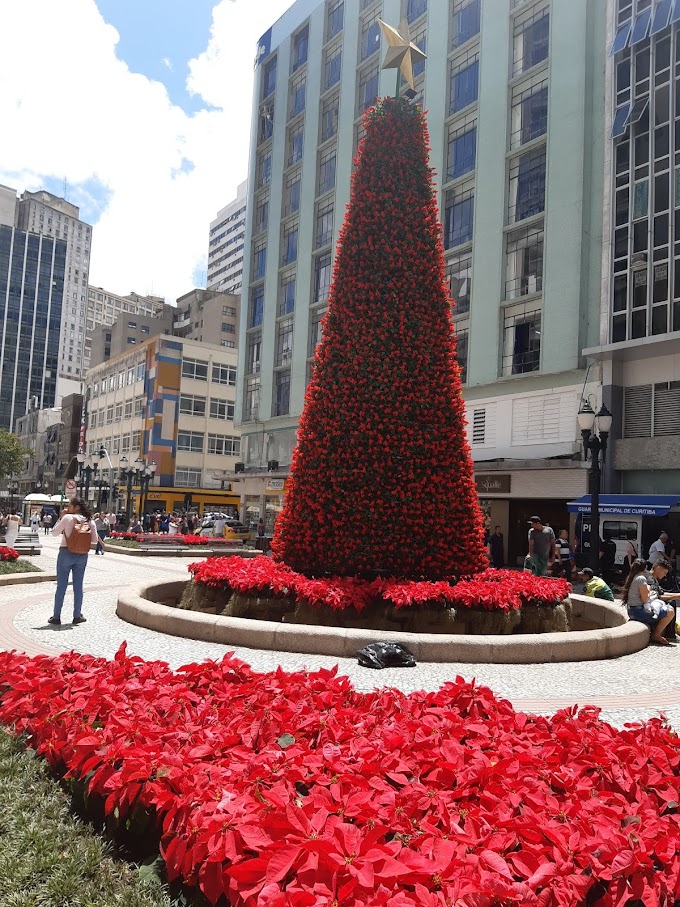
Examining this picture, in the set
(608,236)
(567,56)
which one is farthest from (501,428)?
(567,56)

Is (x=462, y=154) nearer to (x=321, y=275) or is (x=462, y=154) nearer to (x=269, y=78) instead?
(x=321, y=275)

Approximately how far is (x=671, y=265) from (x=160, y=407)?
153ft

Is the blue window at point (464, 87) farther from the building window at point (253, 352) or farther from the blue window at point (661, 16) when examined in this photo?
the building window at point (253, 352)

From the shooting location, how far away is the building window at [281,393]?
142 ft

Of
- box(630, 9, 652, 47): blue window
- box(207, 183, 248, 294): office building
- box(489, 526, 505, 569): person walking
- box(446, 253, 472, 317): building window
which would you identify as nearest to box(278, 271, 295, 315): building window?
box(446, 253, 472, 317): building window

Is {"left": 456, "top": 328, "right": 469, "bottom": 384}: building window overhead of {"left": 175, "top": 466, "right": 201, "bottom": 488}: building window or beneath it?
overhead

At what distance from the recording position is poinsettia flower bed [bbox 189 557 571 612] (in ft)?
27.6

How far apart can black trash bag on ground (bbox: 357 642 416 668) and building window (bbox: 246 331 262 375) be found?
40335 millimetres

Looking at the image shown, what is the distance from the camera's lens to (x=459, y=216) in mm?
32219

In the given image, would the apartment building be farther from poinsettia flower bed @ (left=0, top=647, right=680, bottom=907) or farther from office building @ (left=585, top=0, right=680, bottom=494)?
poinsettia flower bed @ (left=0, top=647, right=680, bottom=907)

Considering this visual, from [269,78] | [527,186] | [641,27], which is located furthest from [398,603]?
[269,78]

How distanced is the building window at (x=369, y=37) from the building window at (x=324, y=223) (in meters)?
8.22

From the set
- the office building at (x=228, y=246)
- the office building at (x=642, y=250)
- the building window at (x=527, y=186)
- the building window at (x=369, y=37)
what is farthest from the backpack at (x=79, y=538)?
the office building at (x=228, y=246)

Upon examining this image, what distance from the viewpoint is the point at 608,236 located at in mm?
25188
